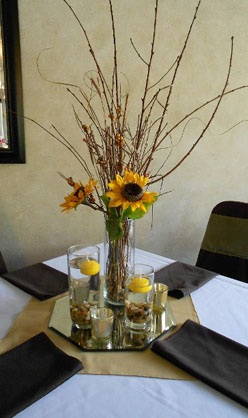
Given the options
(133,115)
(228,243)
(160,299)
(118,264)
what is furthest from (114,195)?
(133,115)

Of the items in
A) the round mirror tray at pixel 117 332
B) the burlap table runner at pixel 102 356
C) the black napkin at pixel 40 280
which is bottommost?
the burlap table runner at pixel 102 356

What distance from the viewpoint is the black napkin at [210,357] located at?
0.69 meters

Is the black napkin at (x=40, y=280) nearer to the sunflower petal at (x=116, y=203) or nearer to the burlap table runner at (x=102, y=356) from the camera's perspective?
the burlap table runner at (x=102, y=356)

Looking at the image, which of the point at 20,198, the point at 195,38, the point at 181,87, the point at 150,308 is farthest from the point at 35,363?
the point at 195,38

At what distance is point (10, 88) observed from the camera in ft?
4.88

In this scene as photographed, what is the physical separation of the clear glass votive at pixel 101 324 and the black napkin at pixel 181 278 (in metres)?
0.33

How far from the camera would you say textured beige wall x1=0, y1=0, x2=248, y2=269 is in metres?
1.60

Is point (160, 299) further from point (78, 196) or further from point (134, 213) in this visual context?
point (78, 196)

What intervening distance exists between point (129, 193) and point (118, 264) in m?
0.28

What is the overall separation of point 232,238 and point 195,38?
4.22 feet

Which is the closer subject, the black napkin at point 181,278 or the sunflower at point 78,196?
the sunflower at point 78,196

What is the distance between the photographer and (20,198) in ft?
5.43

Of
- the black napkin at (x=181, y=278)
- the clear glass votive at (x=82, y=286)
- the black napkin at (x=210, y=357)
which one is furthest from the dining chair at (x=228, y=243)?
the clear glass votive at (x=82, y=286)

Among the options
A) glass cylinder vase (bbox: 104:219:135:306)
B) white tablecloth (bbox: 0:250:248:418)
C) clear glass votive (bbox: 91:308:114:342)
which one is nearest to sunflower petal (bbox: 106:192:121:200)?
glass cylinder vase (bbox: 104:219:135:306)
